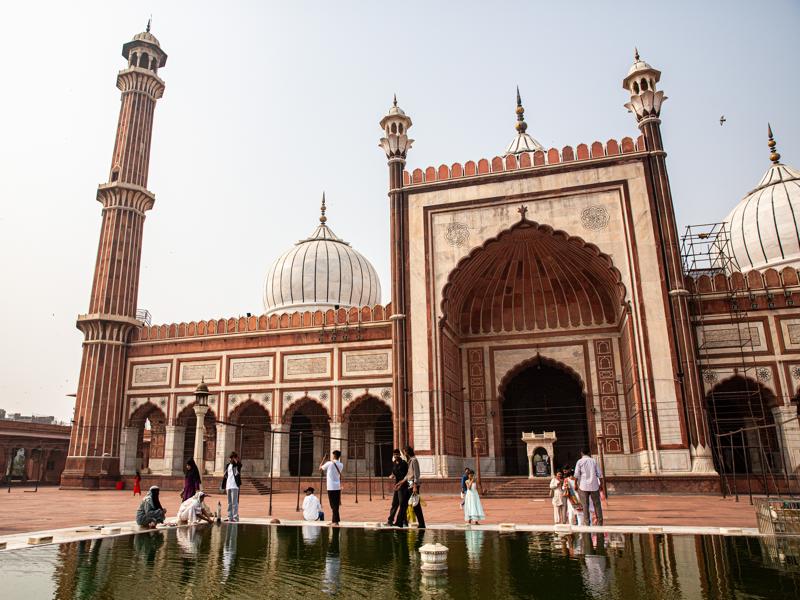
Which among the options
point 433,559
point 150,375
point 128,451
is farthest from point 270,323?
point 433,559

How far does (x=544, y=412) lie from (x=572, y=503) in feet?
36.3

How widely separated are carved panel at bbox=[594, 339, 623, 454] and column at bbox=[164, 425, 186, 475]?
12234 millimetres

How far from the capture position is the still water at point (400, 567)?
149 inches

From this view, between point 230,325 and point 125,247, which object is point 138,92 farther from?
point 230,325

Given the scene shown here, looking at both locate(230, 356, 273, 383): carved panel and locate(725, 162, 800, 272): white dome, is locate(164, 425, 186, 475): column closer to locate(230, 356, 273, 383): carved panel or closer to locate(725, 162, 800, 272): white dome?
locate(230, 356, 273, 383): carved panel

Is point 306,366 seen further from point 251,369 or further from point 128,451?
point 128,451

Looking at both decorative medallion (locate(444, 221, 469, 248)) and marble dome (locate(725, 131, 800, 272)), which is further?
marble dome (locate(725, 131, 800, 272))

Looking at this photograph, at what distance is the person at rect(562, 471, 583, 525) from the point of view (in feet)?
25.2

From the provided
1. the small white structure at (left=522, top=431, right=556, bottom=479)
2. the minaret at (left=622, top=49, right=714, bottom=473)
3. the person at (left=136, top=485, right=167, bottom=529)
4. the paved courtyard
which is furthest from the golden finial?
the person at (left=136, top=485, right=167, bottom=529)

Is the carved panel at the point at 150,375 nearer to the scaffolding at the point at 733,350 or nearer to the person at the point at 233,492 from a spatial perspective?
the person at the point at 233,492

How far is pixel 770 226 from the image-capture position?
63.5 feet

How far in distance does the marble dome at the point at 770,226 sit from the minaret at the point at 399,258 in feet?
37.0

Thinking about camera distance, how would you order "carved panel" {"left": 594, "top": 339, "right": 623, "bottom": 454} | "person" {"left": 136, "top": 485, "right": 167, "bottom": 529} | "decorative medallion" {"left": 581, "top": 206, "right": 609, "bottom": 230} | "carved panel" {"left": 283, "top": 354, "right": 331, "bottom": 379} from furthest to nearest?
"carved panel" {"left": 283, "top": 354, "right": 331, "bottom": 379} < "carved panel" {"left": 594, "top": 339, "right": 623, "bottom": 454} < "decorative medallion" {"left": 581, "top": 206, "right": 609, "bottom": 230} < "person" {"left": 136, "top": 485, "right": 167, "bottom": 529}

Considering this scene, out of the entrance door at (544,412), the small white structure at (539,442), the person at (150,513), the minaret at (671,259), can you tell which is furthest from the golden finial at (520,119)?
the person at (150,513)
